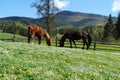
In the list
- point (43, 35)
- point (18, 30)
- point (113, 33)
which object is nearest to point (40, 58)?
point (43, 35)

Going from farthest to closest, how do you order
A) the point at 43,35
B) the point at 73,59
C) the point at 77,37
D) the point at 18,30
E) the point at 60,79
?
the point at 18,30 < the point at 77,37 < the point at 43,35 < the point at 73,59 < the point at 60,79

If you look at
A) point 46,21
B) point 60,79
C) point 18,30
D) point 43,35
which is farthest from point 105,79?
point 18,30

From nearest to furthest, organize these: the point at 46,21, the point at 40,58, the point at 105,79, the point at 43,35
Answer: the point at 105,79 → the point at 40,58 → the point at 43,35 → the point at 46,21

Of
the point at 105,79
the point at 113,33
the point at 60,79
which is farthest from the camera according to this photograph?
the point at 113,33

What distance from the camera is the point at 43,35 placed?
99.4 ft

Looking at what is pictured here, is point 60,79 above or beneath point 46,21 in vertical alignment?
beneath

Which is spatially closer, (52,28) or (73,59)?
(73,59)

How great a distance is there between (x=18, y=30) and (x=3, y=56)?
175306 millimetres

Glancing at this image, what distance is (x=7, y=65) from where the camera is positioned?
38.5ft

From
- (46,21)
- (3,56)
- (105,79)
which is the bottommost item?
(105,79)

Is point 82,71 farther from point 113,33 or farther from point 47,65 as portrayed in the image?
point 113,33

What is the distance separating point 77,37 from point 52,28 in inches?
1271

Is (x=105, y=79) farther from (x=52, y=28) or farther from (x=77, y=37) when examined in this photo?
(x=52, y=28)

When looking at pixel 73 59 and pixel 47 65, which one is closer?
pixel 47 65
